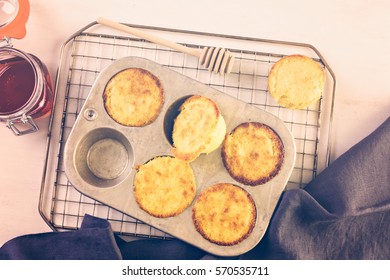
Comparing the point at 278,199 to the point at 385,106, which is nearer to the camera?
the point at 278,199

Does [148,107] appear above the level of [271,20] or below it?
below

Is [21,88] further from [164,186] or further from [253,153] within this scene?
[253,153]

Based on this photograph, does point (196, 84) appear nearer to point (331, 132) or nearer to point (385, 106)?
point (331, 132)

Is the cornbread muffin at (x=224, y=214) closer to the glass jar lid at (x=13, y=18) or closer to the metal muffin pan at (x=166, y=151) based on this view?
the metal muffin pan at (x=166, y=151)

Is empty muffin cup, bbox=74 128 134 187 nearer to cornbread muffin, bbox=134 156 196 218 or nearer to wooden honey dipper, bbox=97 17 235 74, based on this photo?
cornbread muffin, bbox=134 156 196 218

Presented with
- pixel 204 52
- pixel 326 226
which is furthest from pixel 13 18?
pixel 326 226
